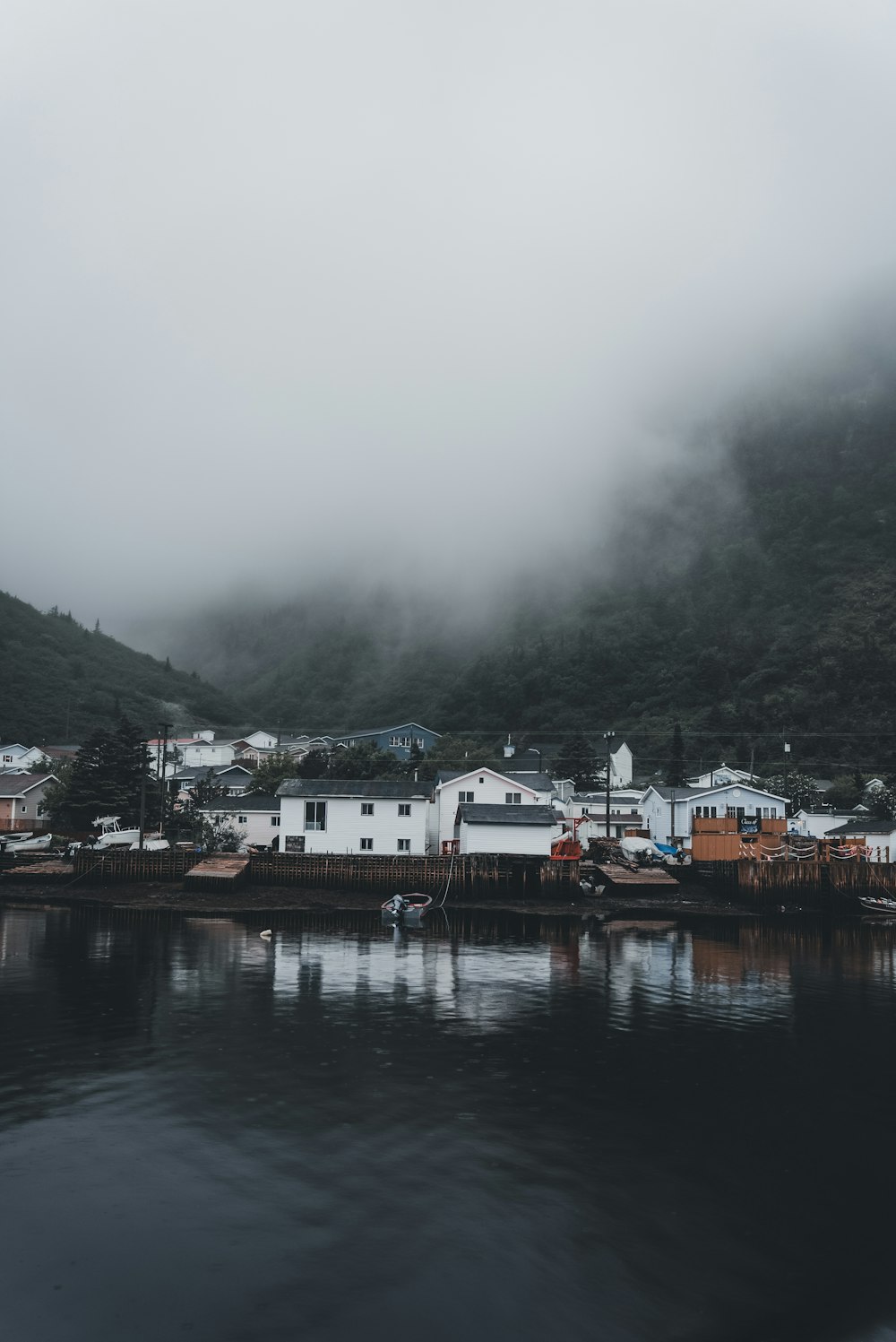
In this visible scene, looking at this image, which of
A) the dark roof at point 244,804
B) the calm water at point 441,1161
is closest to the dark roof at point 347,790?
the dark roof at point 244,804

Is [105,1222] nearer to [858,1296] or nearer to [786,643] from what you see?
[858,1296]

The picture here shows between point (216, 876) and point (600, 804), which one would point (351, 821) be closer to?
point (216, 876)

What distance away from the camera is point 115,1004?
31531mm

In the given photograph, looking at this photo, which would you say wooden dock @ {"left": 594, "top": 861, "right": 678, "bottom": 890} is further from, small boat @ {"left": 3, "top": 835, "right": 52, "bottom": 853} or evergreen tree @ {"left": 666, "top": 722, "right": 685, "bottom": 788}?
evergreen tree @ {"left": 666, "top": 722, "right": 685, "bottom": 788}

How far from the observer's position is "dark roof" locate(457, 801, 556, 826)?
68688mm

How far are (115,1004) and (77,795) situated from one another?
57057mm

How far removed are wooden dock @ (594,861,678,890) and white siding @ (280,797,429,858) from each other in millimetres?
15405

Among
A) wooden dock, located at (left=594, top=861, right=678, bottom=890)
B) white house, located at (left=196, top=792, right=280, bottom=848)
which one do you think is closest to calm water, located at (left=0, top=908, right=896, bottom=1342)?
wooden dock, located at (left=594, top=861, right=678, bottom=890)

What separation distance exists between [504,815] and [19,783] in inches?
2301

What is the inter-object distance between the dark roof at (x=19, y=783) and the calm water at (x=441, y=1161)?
6389 centimetres

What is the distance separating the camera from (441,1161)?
59.9ft

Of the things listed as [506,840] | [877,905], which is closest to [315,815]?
[506,840]

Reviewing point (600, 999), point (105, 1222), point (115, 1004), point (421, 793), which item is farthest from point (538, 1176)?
point (421, 793)

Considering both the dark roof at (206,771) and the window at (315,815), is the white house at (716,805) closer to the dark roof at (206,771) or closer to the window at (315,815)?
the window at (315,815)
